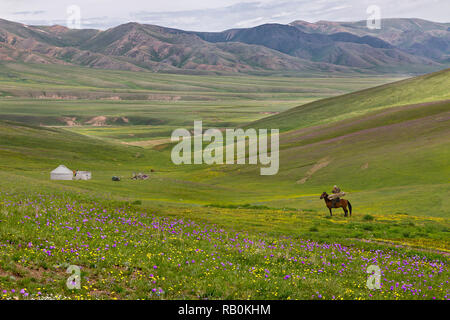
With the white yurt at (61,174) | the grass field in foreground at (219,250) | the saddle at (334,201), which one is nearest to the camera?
the grass field in foreground at (219,250)

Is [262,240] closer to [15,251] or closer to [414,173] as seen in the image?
[15,251]

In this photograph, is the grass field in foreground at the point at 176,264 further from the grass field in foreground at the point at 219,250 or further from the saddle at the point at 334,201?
the saddle at the point at 334,201

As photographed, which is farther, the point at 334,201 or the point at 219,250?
the point at 334,201

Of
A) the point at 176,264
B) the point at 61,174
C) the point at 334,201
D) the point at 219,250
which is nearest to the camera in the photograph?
the point at 176,264

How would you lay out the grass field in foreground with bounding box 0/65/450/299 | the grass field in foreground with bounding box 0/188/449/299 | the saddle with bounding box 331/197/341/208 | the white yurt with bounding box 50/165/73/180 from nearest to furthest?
1. the grass field in foreground with bounding box 0/188/449/299
2. the grass field in foreground with bounding box 0/65/450/299
3. the saddle with bounding box 331/197/341/208
4. the white yurt with bounding box 50/165/73/180

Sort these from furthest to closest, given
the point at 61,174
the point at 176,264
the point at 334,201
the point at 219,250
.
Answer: the point at 61,174 → the point at 334,201 → the point at 219,250 → the point at 176,264

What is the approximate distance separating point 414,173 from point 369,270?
6000 cm

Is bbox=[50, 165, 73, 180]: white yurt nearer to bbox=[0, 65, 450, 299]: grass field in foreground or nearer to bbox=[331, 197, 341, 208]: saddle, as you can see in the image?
bbox=[0, 65, 450, 299]: grass field in foreground

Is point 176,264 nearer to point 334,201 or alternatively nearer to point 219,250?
point 219,250

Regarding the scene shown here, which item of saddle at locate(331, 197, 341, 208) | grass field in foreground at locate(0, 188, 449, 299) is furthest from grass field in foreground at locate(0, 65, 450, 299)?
saddle at locate(331, 197, 341, 208)

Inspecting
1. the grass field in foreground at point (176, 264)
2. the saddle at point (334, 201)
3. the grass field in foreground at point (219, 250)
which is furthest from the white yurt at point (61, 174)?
the grass field in foreground at point (176, 264)

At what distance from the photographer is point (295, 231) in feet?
97.0

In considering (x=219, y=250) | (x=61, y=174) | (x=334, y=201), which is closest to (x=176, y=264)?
(x=219, y=250)
